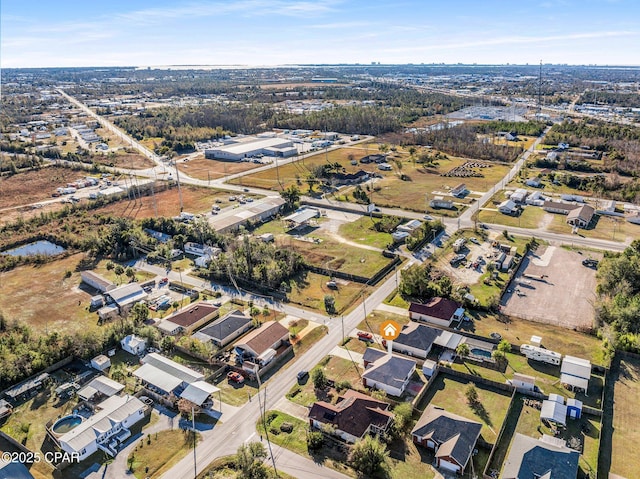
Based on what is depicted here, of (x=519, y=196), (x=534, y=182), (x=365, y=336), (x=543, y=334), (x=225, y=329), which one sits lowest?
(x=365, y=336)

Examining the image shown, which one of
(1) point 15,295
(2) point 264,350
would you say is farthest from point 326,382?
(1) point 15,295

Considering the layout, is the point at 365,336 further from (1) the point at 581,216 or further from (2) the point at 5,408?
(1) the point at 581,216

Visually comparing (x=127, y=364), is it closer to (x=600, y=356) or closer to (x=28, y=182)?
(x=600, y=356)

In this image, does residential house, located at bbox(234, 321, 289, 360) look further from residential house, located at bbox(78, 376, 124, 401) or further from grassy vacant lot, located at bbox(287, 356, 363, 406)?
residential house, located at bbox(78, 376, 124, 401)

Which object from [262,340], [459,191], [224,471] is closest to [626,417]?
[224,471]

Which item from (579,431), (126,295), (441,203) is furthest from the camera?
(441,203)

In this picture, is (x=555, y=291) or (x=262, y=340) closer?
(x=262, y=340)
